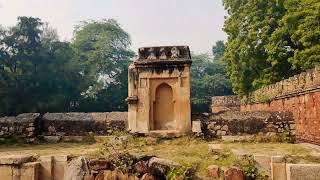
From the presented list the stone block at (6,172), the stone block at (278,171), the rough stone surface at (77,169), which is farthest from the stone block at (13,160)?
the stone block at (278,171)

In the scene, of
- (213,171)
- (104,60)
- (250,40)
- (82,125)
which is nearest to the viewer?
(213,171)

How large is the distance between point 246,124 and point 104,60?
97.2 ft

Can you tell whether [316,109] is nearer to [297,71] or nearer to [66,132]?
[66,132]

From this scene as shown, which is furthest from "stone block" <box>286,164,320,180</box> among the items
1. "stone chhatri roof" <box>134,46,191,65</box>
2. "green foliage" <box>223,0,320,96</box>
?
"green foliage" <box>223,0,320,96</box>

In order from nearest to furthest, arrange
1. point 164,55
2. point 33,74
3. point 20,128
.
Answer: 1. point 164,55
2. point 20,128
3. point 33,74

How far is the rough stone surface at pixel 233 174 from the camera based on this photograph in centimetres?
514

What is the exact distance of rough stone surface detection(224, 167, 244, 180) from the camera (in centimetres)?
514

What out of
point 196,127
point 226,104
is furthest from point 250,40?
point 196,127

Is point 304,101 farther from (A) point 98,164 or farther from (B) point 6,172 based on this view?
(B) point 6,172

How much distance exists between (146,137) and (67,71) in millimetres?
19561

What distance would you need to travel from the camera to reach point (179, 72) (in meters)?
8.54

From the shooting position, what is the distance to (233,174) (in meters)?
5.16

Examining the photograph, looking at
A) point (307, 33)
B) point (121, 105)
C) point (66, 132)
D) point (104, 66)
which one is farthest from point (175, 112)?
point (104, 66)

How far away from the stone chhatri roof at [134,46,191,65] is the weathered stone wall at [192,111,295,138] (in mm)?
1587
